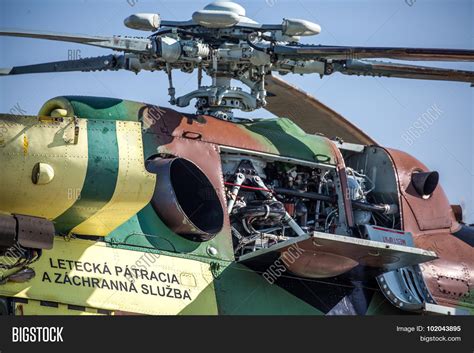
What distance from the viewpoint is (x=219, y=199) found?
14195mm

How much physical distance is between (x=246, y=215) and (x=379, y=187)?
2.81 m

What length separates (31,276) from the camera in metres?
12.2

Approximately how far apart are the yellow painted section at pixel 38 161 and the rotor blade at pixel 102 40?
3.73 ft

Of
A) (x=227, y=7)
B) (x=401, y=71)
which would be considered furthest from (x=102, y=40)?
(x=401, y=71)

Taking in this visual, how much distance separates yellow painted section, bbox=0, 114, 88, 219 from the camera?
12094mm

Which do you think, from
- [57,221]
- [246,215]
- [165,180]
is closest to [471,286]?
[246,215]

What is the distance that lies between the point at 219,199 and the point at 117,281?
1.99 metres

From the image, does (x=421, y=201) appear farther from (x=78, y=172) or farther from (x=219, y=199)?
(x=78, y=172)

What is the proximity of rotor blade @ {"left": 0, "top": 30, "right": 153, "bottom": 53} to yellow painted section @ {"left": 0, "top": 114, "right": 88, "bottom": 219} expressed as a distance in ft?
3.73

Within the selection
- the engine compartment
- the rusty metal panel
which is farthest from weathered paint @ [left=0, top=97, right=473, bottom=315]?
the rusty metal panel

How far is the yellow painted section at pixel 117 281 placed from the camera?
12336mm

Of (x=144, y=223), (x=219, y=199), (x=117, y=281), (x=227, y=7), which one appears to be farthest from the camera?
(x=227, y=7)

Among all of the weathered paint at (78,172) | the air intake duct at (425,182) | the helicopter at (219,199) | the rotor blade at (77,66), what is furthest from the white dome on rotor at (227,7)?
the air intake duct at (425,182)

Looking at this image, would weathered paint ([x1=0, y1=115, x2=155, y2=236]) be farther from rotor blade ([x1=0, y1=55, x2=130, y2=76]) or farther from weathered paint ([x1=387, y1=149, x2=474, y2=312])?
weathered paint ([x1=387, y1=149, x2=474, y2=312])
